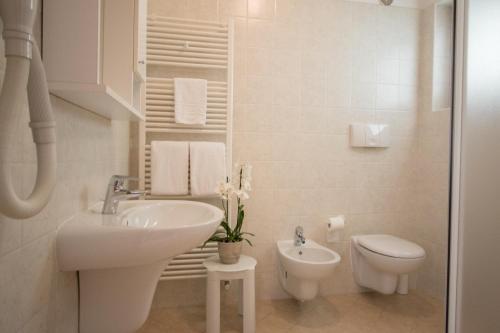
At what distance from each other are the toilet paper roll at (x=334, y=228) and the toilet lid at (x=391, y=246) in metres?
0.16

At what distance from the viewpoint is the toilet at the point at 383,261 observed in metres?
1.81

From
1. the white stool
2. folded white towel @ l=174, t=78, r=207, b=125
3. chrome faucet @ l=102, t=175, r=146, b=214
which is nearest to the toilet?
the white stool

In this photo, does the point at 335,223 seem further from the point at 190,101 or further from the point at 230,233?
the point at 190,101

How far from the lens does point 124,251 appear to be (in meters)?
0.77

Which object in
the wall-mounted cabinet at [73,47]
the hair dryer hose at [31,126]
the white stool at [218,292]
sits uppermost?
the wall-mounted cabinet at [73,47]

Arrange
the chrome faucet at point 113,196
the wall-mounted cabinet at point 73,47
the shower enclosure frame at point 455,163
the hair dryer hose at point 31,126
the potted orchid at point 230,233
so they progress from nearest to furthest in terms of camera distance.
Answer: the hair dryer hose at point 31,126
the shower enclosure frame at point 455,163
the wall-mounted cabinet at point 73,47
the chrome faucet at point 113,196
the potted orchid at point 230,233

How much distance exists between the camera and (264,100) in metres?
2.05

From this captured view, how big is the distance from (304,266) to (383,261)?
22.6 inches

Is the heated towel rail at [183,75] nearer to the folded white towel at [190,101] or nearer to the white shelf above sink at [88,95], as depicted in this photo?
the folded white towel at [190,101]

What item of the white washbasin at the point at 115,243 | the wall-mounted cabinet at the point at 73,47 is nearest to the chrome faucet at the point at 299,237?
the white washbasin at the point at 115,243

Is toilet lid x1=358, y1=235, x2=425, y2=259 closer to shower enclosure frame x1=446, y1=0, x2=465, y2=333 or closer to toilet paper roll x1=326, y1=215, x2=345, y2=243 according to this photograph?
toilet paper roll x1=326, y1=215, x2=345, y2=243

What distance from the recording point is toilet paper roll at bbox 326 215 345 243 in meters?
2.07

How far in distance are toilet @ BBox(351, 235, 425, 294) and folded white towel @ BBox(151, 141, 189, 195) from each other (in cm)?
132

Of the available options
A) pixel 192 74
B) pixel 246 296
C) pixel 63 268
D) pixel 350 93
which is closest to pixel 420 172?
pixel 350 93
